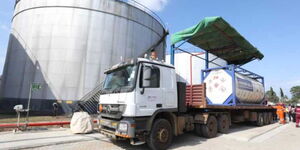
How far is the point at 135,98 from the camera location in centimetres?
→ 491

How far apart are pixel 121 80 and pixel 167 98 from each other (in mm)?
1672

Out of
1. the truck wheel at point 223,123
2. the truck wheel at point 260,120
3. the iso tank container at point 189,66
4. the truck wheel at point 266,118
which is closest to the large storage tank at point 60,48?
the truck wheel at point 223,123

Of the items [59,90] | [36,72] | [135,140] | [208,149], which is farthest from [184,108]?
[36,72]

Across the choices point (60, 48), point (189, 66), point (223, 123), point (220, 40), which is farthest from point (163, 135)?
point (189, 66)

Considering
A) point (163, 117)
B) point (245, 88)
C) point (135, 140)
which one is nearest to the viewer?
point (135, 140)

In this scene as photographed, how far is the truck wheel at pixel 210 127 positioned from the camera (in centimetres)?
741

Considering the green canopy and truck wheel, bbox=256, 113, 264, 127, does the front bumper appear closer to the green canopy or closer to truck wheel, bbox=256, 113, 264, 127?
the green canopy

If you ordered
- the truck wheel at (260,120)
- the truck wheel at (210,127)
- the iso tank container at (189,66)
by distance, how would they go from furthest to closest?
the iso tank container at (189,66)
the truck wheel at (260,120)
the truck wheel at (210,127)

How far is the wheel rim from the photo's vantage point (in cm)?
546

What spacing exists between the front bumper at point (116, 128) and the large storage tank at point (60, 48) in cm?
922

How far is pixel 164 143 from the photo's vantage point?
5.55 m

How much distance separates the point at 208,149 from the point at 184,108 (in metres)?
1.59

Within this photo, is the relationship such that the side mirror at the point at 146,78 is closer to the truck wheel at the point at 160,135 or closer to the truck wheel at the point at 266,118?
the truck wheel at the point at 160,135

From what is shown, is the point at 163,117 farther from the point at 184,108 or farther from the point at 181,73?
the point at 181,73
